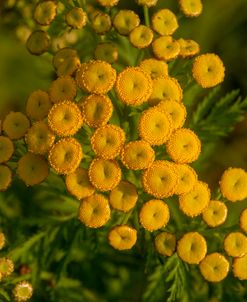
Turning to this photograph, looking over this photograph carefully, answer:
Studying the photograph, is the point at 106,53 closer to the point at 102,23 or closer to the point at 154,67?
the point at 102,23

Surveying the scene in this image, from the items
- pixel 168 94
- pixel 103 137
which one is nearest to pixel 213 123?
pixel 168 94

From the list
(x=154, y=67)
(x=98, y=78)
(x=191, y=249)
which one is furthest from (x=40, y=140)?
(x=191, y=249)

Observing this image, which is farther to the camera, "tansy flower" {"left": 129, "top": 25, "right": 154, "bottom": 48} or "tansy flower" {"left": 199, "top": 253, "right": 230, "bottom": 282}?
"tansy flower" {"left": 129, "top": 25, "right": 154, "bottom": 48}

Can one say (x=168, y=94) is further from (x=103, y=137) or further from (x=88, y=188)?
(x=88, y=188)

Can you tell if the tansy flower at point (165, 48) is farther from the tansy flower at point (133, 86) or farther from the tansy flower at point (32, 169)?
the tansy flower at point (32, 169)

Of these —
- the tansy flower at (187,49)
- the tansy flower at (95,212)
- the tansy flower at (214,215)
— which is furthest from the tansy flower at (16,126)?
the tansy flower at (214,215)

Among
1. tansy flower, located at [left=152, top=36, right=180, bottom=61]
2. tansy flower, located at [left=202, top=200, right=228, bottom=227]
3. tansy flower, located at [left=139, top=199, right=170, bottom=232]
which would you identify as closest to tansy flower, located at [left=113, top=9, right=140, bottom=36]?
tansy flower, located at [left=152, top=36, right=180, bottom=61]

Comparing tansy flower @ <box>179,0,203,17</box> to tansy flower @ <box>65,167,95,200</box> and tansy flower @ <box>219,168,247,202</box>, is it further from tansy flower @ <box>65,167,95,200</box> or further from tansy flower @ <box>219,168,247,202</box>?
tansy flower @ <box>65,167,95,200</box>
